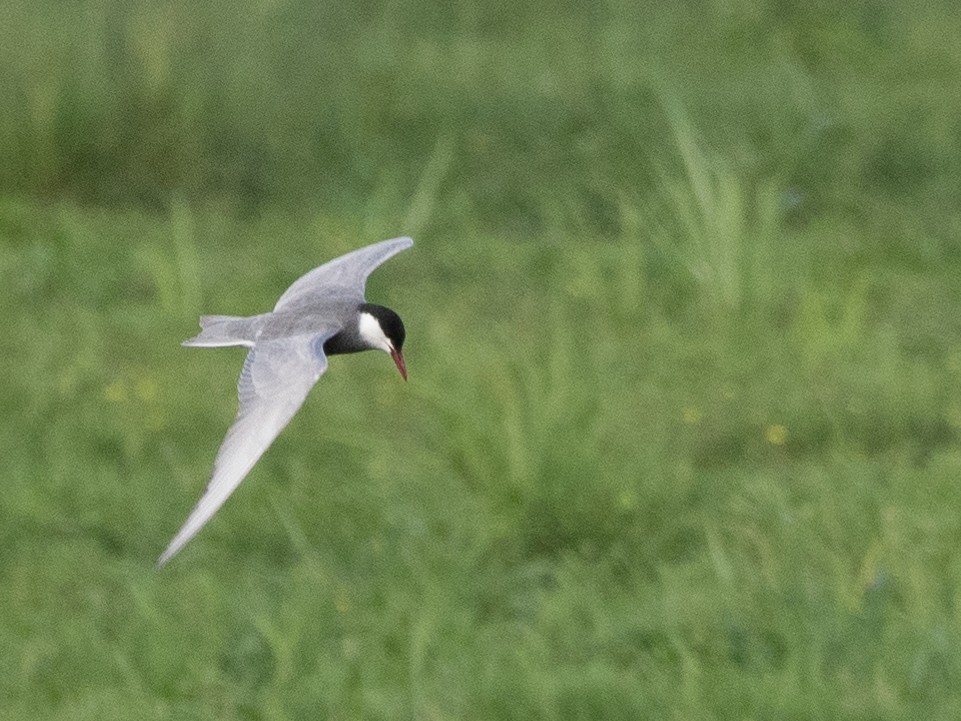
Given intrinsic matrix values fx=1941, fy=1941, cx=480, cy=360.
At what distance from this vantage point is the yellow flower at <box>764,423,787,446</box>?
513 cm

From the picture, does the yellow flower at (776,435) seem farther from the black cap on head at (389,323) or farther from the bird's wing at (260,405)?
the bird's wing at (260,405)

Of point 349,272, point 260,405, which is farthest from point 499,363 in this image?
point 260,405

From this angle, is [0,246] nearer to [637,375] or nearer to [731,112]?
[637,375]

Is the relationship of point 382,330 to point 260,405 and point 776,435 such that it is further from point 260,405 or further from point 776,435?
point 776,435

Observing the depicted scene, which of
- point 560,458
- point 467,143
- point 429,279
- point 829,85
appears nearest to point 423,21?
point 467,143

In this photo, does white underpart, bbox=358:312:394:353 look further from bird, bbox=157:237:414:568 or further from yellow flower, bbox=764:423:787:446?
yellow flower, bbox=764:423:787:446

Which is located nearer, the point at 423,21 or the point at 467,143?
the point at 467,143

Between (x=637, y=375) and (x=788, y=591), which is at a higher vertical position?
(x=788, y=591)

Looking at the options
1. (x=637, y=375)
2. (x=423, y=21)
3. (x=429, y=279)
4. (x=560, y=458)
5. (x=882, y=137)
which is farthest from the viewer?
(x=423, y=21)

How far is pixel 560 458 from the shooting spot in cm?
447

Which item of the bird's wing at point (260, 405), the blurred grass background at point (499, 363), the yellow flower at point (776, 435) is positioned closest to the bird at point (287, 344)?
the bird's wing at point (260, 405)

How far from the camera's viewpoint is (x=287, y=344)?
265 cm

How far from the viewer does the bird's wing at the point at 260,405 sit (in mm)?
2100

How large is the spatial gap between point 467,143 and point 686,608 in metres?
3.92
